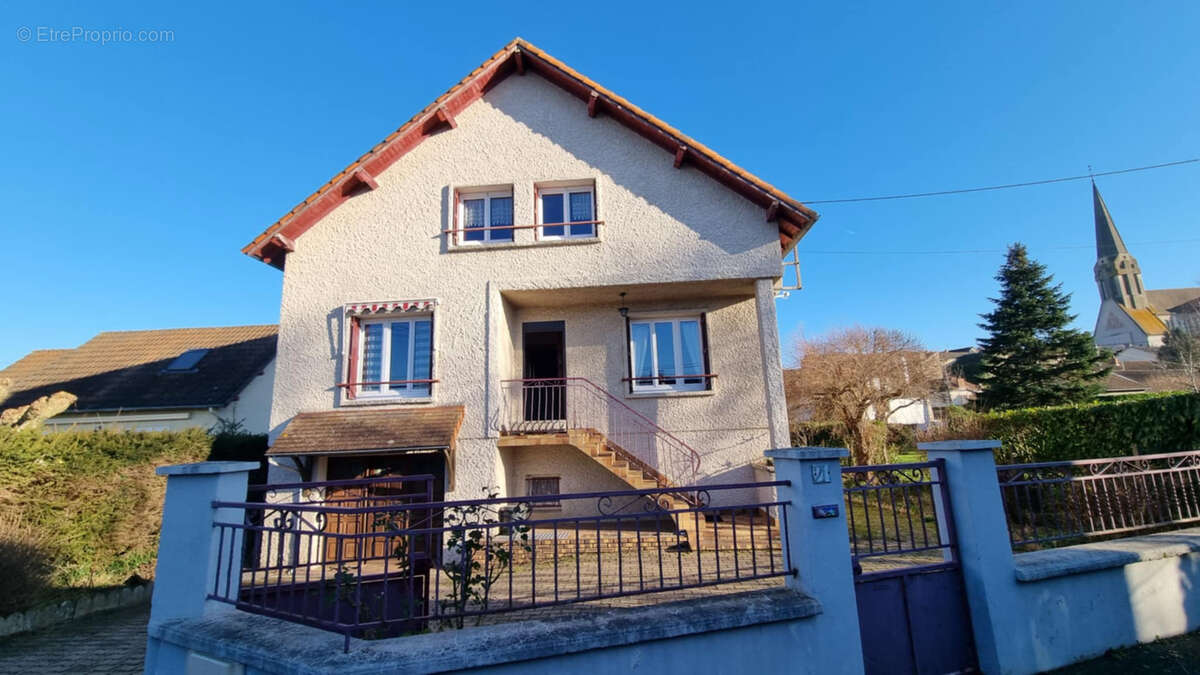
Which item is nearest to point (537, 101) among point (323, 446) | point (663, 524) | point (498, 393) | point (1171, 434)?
point (498, 393)

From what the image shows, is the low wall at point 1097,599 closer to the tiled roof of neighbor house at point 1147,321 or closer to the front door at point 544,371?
the front door at point 544,371

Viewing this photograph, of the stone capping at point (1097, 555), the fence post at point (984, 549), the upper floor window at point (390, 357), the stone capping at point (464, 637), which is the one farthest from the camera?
the upper floor window at point (390, 357)

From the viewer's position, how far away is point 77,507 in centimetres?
803

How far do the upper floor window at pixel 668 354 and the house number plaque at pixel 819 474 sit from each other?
6436mm

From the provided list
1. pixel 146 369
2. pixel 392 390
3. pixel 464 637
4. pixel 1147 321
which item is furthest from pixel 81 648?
pixel 1147 321

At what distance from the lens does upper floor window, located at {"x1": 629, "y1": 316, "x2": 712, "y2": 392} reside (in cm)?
1077

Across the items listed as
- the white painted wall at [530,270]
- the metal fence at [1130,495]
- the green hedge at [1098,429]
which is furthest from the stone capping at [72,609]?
the green hedge at [1098,429]

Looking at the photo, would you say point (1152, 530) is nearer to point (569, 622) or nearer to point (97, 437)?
point (569, 622)

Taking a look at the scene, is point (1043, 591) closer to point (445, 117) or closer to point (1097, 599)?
point (1097, 599)

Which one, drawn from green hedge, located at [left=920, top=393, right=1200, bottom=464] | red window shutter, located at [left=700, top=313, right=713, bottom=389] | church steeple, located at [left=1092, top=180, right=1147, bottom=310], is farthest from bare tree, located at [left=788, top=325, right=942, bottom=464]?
church steeple, located at [left=1092, top=180, right=1147, bottom=310]

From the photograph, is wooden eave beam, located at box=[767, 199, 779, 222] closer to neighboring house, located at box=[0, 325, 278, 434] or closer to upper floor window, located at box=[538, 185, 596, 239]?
upper floor window, located at box=[538, 185, 596, 239]

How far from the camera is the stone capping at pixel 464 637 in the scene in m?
3.19

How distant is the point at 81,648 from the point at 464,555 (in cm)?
586

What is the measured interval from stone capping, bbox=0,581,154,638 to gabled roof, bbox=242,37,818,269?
6.35 meters
